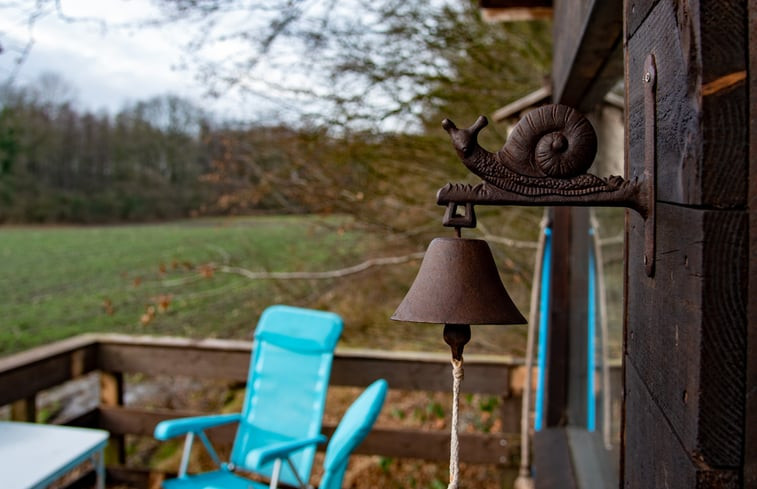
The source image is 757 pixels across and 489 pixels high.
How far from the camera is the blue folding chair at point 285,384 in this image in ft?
9.36

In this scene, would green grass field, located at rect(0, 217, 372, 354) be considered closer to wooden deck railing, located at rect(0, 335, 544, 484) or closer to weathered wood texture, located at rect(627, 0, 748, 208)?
wooden deck railing, located at rect(0, 335, 544, 484)

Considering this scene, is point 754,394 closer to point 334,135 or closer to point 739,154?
point 739,154

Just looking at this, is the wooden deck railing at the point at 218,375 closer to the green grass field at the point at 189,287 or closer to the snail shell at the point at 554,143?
the green grass field at the point at 189,287

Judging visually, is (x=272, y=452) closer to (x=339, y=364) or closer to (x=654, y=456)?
(x=339, y=364)

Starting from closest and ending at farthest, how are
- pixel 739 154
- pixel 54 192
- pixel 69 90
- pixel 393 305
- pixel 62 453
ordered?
pixel 739 154
pixel 62 453
pixel 393 305
pixel 69 90
pixel 54 192

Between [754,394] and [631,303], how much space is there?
0.30 m

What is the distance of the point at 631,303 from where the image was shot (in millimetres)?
796

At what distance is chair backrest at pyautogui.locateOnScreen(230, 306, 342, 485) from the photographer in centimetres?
287

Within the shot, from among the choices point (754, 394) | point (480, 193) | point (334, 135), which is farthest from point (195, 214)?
point (754, 394)

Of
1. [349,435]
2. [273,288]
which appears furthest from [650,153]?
[273,288]

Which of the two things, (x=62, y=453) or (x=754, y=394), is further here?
(x=62, y=453)

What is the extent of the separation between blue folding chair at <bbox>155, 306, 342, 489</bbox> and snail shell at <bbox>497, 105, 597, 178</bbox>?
89.1 inches

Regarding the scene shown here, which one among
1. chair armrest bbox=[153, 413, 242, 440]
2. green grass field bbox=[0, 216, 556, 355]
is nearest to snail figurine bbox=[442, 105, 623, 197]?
chair armrest bbox=[153, 413, 242, 440]

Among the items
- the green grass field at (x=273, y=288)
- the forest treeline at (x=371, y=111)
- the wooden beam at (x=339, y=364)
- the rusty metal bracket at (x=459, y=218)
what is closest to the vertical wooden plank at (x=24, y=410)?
the wooden beam at (x=339, y=364)
